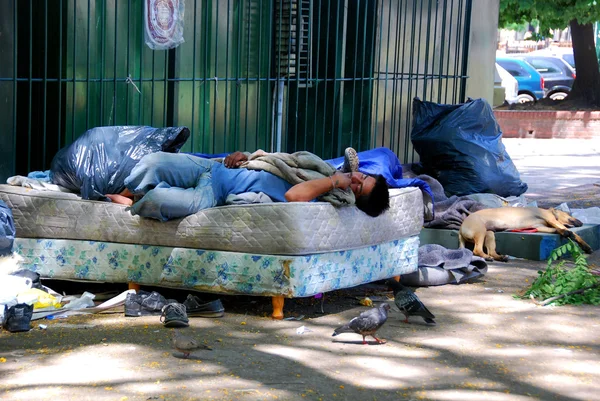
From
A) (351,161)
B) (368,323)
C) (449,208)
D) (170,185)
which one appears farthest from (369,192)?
(449,208)

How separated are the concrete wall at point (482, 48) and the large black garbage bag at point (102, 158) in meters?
6.56

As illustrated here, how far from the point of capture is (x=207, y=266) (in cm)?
581

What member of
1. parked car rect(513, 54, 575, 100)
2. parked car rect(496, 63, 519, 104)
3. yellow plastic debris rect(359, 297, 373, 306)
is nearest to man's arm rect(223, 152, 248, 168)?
yellow plastic debris rect(359, 297, 373, 306)

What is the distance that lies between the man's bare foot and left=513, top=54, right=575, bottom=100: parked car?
70.2 feet

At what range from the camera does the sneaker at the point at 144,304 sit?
Result: 18.9 ft

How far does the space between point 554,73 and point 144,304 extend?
22.8 m

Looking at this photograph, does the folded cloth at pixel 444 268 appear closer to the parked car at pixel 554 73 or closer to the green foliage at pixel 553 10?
the green foliage at pixel 553 10

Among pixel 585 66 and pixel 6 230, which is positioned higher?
pixel 585 66

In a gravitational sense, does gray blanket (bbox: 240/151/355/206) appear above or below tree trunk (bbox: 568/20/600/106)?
below

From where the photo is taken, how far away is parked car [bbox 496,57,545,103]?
25.2 meters

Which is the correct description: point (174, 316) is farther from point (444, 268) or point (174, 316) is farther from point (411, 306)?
point (444, 268)

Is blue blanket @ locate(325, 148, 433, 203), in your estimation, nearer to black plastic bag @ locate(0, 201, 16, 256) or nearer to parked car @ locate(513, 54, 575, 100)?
black plastic bag @ locate(0, 201, 16, 256)

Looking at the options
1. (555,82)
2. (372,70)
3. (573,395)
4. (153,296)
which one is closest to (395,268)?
(153,296)

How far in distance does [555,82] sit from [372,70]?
1790cm
